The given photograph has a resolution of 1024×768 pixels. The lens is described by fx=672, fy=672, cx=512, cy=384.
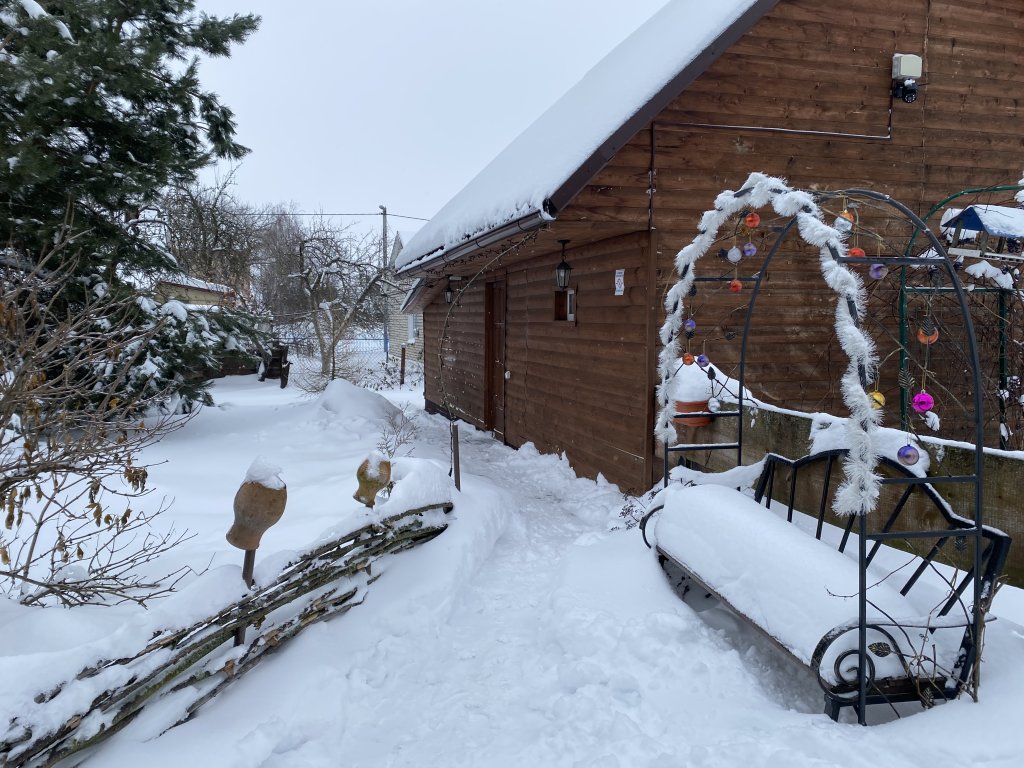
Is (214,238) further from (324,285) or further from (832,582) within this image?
(832,582)

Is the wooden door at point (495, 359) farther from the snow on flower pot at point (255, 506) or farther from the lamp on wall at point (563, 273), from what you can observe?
the snow on flower pot at point (255, 506)

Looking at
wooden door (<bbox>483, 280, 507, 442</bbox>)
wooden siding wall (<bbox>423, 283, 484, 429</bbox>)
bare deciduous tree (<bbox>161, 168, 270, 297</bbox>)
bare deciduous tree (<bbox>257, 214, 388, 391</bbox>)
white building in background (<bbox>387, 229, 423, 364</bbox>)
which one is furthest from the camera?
white building in background (<bbox>387, 229, 423, 364</bbox>)

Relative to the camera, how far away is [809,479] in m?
4.20

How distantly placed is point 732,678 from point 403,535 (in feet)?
6.77

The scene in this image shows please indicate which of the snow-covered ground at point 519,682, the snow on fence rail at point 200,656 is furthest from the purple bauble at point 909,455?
the snow on fence rail at point 200,656

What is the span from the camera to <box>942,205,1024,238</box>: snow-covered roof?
18.5 ft

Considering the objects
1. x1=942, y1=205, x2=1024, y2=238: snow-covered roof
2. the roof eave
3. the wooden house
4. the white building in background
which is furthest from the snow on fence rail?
the white building in background

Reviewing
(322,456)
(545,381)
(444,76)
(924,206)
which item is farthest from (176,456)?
(444,76)

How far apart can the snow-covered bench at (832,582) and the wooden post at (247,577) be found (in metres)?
2.29

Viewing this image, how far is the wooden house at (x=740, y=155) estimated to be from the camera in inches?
240

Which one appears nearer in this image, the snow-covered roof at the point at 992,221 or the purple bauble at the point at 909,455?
the purple bauble at the point at 909,455

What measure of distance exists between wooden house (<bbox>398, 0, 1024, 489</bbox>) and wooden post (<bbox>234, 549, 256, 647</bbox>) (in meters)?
3.47

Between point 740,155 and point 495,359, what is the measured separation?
5454 mm

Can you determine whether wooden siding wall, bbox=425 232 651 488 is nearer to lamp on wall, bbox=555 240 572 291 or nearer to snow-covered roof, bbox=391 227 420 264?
lamp on wall, bbox=555 240 572 291
